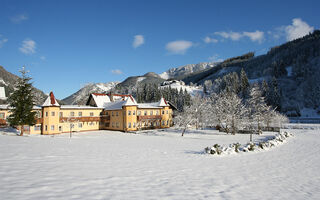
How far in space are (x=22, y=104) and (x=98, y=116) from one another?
1766 centimetres

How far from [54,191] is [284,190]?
977cm

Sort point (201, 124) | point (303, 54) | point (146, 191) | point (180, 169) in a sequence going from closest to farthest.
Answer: point (146, 191) → point (180, 169) → point (201, 124) → point (303, 54)

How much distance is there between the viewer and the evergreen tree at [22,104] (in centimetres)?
3319

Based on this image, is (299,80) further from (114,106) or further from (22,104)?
(22,104)

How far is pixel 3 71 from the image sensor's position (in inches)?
7426

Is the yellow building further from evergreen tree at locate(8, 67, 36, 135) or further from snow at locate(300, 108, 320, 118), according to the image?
snow at locate(300, 108, 320, 118)

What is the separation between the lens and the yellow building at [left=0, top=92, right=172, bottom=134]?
3953 cm

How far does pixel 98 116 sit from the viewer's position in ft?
159

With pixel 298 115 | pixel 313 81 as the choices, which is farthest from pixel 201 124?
pixel 313 81

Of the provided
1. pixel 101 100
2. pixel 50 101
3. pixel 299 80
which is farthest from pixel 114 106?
pixel 299 80

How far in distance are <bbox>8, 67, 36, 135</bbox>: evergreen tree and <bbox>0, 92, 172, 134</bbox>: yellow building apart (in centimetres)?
501

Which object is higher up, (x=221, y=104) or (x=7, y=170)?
(x=221, y=104)

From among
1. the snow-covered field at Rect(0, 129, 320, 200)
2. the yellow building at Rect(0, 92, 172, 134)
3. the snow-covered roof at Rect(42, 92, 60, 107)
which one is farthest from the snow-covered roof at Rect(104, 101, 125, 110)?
the snow-covered field at Rect(0, 129, 320, 200)

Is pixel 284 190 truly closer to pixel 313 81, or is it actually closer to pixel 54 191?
pixel 54 191
